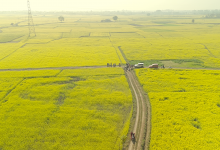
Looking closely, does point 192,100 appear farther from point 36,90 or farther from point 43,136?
point 36,90

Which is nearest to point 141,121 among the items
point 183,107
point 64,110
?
point 183,107

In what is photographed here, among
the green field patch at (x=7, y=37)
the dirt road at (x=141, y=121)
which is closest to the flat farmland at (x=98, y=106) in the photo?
the dirt road at (x=141, y=121)

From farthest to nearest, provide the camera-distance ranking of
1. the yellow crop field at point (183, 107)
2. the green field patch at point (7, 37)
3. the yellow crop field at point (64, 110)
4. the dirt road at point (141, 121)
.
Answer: the green field patch at point (7, 37)
the yellow crop field at point (64, 110)
the yellow crop field at point (183, 107)
the dirt road at point (141, 121)

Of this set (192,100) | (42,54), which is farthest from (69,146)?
(42,54)

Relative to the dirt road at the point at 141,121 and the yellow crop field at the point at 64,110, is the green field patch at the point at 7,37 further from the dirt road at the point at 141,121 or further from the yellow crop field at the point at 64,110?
the dirt road at the point at 141,121

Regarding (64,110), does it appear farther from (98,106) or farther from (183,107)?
(183,107)
